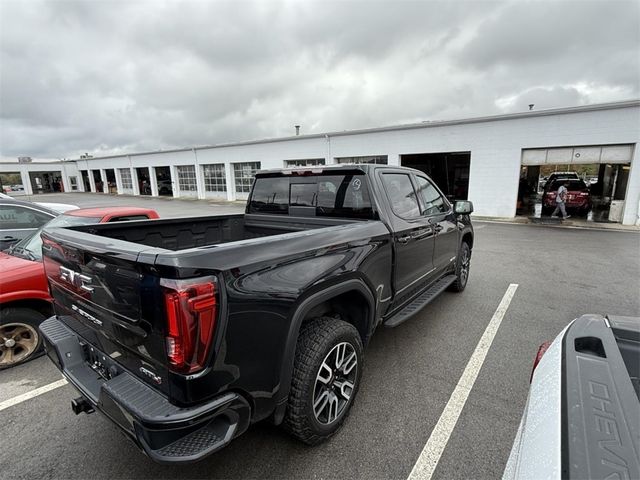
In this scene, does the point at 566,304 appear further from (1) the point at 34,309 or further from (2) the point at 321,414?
(1) the point at 34,309

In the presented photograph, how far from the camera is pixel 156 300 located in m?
1.54

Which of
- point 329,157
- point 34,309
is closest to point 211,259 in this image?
point 34,309

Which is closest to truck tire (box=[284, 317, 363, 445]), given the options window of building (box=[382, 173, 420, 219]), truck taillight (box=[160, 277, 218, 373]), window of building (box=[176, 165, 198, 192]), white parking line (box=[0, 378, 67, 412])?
truck taillight (box=[160, 277, 218, 373])

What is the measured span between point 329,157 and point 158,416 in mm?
18387

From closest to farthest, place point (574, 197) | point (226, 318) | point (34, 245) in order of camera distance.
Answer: point (226, 318) → point (34, 245) → point (574, 197)

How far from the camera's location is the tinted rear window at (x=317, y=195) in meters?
3.11

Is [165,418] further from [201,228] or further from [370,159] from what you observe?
[370,159]

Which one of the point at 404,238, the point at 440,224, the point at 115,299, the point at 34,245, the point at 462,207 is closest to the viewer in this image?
the point at 115,299

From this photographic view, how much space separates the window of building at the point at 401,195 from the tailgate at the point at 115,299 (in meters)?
2.27

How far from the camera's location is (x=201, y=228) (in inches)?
145

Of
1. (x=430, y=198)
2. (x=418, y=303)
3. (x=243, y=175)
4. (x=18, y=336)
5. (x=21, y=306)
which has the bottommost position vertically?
(x=18, y=336)

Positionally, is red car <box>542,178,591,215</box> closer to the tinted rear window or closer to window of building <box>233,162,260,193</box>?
the tinted rear window

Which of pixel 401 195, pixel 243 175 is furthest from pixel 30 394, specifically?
pixel 243 175

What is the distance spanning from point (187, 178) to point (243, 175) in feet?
25.7
